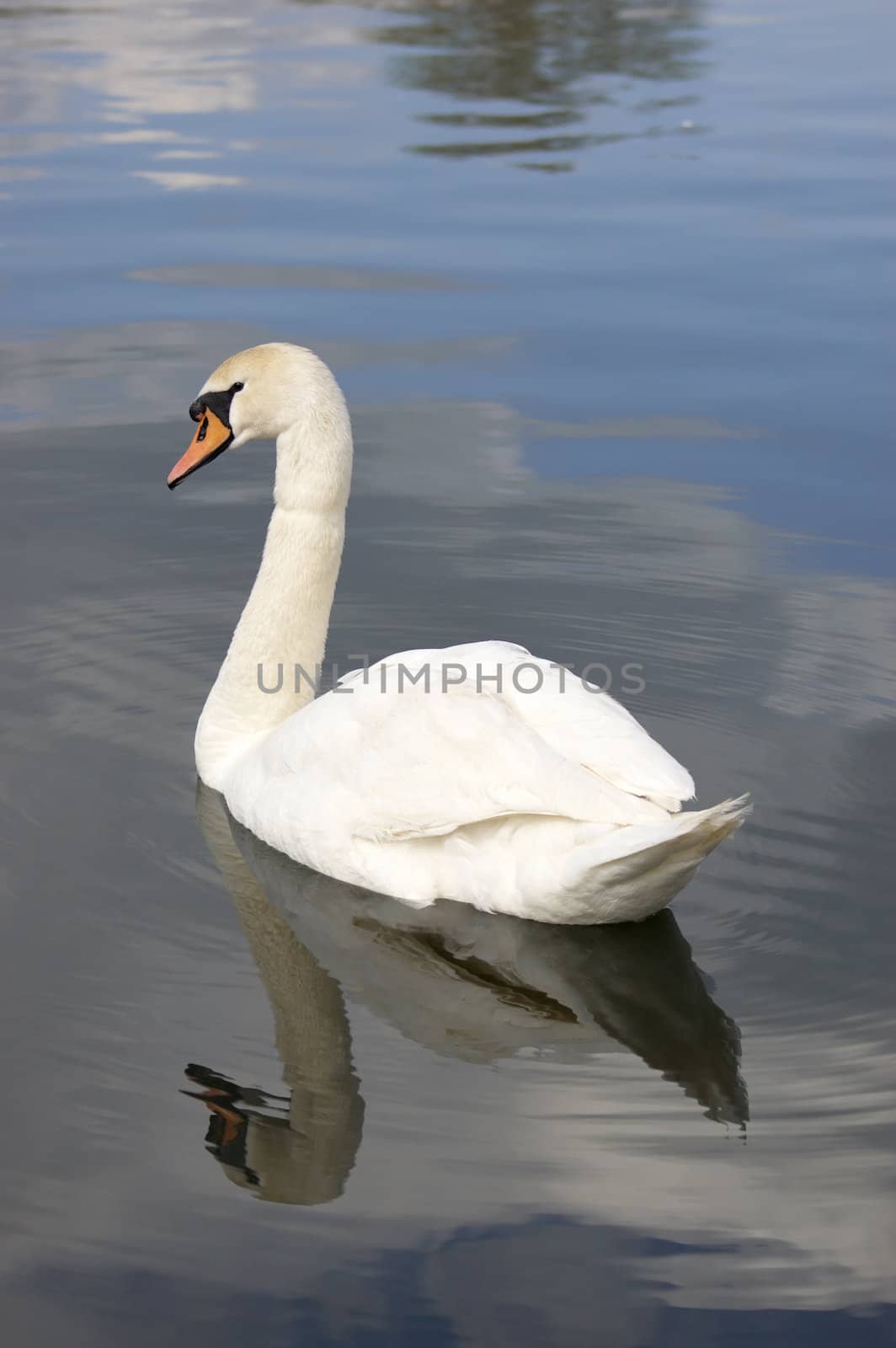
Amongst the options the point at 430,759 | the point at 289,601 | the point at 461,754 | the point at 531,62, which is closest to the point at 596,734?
the point at 461,754

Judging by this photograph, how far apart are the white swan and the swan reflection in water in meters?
0.14

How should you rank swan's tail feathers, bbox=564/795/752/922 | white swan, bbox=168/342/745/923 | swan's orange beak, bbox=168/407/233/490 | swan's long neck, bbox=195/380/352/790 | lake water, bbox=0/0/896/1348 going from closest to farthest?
1. lake water, bbox=0/0/896/1348
2. swan's tail feathers, bbox=564/795/752/922
3. white swan, bbox=168/342/745/923
4. swan's long neck, bbox=195/380/352/790
5. swan's orange beak, bbox=168/407/233/490

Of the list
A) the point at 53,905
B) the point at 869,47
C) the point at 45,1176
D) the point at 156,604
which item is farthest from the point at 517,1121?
the point at 869,47

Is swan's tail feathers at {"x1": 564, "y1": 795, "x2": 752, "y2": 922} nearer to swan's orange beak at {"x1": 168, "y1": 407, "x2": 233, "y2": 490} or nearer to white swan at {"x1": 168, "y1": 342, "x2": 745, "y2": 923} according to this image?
white swan at {"x1": 168, "y1": 342, "x2": 745, "y2": 923}

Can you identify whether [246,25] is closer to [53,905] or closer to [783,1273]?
[53,905]

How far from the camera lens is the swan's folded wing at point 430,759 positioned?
549 cm

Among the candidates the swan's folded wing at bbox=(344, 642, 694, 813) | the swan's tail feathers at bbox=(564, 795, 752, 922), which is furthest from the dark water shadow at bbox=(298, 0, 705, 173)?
the swan's tail feathers at bbox=(564, 795, 752, 922)

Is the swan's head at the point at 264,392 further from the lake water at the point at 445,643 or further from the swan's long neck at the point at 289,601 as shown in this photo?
the lake water at the point at 445,643

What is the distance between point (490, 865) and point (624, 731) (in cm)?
64

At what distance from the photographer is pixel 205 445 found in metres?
7.10

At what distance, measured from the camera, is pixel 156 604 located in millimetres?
8391

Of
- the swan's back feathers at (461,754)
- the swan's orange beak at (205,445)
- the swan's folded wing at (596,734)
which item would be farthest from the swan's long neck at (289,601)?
the swan's folded wing at (596,734)

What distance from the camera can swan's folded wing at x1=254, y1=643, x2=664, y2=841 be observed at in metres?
5.49

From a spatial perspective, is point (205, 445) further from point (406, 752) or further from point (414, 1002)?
point (414, 1002)
